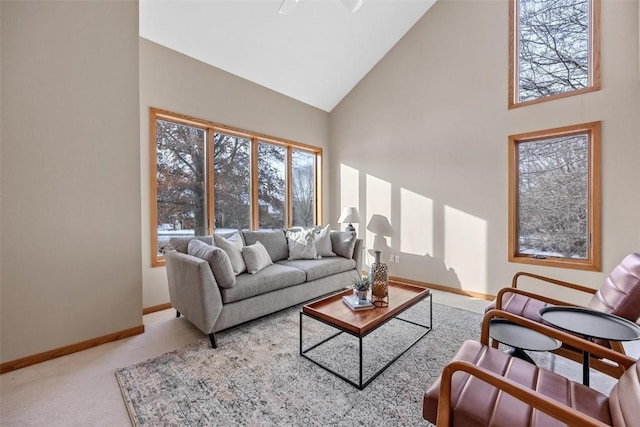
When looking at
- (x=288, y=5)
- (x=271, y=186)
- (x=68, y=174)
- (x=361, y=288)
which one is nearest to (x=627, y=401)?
(x=361, y=288)

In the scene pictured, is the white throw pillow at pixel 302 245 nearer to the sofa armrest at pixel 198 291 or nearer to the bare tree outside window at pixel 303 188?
the bare tree outside window at pixel 303 188

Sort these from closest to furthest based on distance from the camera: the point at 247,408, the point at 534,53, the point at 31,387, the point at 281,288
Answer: the point at 247,408
the point at 31,387
the point at 281,288
the point at 534,53

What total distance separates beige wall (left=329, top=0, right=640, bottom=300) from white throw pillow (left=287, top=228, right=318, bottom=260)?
141cm

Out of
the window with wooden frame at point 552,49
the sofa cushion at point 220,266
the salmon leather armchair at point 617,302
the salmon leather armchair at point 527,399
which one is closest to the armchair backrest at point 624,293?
the salmon leather armchair at point 617,302

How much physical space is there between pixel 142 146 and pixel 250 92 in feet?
5.73

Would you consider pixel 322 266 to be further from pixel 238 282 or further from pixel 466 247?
pixel 466 247

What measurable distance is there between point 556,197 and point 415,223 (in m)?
1.67

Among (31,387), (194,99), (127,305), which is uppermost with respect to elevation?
(194,99)

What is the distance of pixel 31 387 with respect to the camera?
74.1 inches

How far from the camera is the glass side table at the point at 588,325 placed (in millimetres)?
1446

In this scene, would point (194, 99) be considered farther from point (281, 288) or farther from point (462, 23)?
point (462, 23)

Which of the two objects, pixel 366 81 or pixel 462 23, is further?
pixel 366 81

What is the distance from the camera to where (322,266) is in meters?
3.45

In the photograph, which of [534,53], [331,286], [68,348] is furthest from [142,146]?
[534,53]
